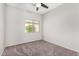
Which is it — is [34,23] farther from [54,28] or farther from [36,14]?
[54,28]

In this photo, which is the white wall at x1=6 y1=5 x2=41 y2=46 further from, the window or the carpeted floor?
the carpeted floor

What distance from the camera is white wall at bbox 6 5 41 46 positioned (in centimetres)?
341

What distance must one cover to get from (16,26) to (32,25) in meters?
1.35

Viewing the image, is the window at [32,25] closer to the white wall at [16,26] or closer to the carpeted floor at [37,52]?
the white wall at [16,26]

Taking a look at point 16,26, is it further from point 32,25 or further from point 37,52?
point 37,52

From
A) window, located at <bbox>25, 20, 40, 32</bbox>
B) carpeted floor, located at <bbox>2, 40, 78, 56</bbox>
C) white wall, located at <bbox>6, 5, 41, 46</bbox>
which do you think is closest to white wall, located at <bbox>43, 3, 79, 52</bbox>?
carpeted floor, located at <bbox>2, 40, 78, 56</bbox>

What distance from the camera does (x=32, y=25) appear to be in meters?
4.72

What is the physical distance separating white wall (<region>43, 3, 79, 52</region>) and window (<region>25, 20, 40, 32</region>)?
2.98 feet

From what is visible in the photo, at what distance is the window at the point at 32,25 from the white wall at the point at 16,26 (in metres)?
0.30

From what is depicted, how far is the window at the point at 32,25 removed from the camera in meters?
4.37

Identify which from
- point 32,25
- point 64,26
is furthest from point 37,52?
point 32,25

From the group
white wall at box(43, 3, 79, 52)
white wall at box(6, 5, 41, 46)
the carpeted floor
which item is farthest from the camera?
white wall at box(6, 5, 41, 46)

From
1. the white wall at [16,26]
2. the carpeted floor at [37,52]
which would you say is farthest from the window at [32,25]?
the carpeted floor at [37,52]

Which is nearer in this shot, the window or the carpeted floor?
the carpeted floor
